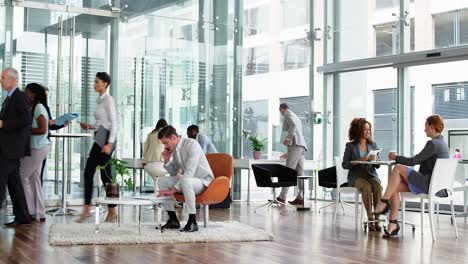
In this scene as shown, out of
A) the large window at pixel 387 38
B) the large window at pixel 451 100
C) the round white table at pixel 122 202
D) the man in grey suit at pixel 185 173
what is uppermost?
the large window at pixel 387 38

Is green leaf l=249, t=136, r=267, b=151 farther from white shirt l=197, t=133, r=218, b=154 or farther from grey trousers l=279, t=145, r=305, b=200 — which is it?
white shirt l=197, t=133, r=218, b=154

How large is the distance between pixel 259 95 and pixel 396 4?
2.81 meters

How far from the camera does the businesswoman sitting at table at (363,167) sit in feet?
26.2

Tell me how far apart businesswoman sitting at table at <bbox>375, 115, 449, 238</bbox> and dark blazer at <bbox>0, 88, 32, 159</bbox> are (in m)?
3.78

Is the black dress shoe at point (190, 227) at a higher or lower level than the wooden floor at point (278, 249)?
higher

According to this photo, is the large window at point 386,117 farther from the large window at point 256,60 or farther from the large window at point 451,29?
the large window at point 256,60

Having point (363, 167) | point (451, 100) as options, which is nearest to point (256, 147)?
point (451, 100)

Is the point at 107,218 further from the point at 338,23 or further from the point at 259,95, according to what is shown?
the point at 338,23

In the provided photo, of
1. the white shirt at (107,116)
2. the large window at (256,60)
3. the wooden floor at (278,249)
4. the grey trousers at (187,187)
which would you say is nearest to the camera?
the wooden floor at (278,249)

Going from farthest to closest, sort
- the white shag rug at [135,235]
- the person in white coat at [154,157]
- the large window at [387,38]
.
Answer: the large window at [387,38]
the person in white coat at [154,157]
the white shag rug at [135,235]

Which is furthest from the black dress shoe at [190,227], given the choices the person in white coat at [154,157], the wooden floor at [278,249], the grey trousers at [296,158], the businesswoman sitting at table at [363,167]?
the grey trousers at [296,158]

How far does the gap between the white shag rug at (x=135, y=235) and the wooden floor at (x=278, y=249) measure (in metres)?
0.15

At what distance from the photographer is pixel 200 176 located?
23.7 ft

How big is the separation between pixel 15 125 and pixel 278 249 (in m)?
3.01
